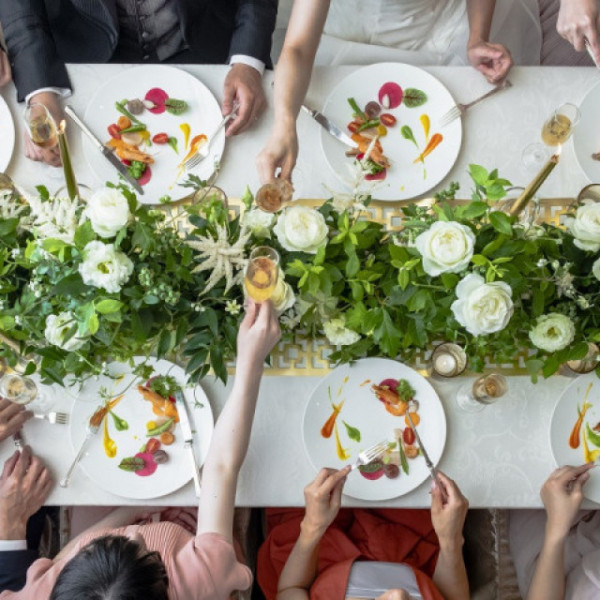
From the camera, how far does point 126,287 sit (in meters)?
1.17

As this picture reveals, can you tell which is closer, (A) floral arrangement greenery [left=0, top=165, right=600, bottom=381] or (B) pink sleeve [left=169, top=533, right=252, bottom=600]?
(A) floral arrangement greenery [left=0, top=165, right=600, bottom=381]

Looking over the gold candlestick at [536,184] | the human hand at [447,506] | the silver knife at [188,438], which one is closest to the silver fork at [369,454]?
the human hand at [447,506]

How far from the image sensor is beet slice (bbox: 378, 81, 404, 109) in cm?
160

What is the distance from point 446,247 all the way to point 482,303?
12 centimetres

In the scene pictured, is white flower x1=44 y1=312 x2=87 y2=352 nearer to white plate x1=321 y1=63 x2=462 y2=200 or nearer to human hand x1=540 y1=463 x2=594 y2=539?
white plate x1=321 y1=63 x2=462 y2=200

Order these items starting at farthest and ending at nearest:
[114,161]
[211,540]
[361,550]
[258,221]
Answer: [361,550] < [114,161] < [211,540] < [258,221]

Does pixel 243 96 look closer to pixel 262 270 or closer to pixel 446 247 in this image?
pixel 262 270

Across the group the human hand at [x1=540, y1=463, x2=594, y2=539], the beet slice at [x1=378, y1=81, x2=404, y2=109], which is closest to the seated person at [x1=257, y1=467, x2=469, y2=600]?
the human hand at [x1=540, y1=463, x2=594, y2=539]

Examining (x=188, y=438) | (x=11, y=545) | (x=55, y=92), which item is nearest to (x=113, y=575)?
(x=188, y=438)

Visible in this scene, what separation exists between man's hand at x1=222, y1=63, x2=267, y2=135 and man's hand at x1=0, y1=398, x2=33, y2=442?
0.83 m

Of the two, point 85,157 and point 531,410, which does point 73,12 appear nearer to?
point 85,157

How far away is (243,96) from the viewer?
156 centimetres

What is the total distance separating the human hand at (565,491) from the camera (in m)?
1.42

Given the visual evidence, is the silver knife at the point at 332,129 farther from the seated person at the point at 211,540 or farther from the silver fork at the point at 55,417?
the silver fork at the point at 55,417
